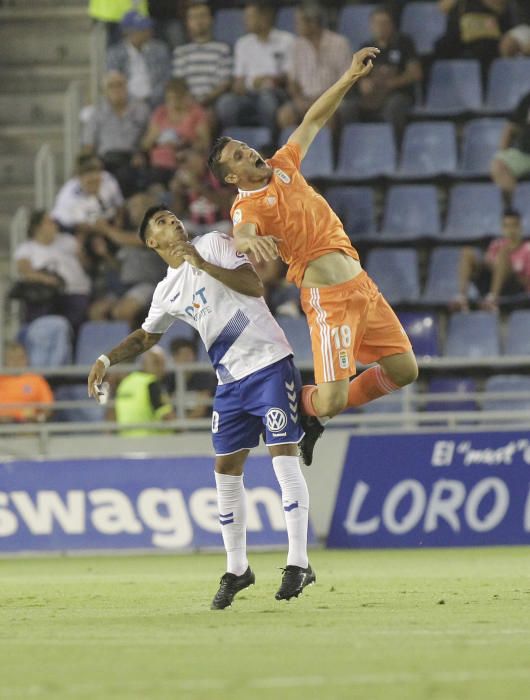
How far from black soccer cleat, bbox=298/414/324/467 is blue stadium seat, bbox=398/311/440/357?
7391 millimetres

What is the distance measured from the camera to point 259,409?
30.0ft

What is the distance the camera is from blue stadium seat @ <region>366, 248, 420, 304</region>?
17797mm

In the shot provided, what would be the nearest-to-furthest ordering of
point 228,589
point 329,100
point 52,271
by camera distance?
point 228,589 → point 329,100 → point 52,271

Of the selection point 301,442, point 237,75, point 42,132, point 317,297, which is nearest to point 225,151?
point 317,297

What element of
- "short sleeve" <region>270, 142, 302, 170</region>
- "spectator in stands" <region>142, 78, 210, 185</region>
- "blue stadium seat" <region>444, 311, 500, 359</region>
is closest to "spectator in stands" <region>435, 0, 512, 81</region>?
A: "spectator in stands" <region>142, 78, 210, 185</region>

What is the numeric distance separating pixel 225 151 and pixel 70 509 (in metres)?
7.03

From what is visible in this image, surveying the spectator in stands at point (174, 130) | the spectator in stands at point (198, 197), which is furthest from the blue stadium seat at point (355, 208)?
the spectator in stands at point (174, 130)

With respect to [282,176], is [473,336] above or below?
below

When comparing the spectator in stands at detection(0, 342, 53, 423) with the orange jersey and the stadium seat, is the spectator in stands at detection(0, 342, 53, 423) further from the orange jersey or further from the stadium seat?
the orange jersey

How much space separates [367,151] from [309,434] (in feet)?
34.0

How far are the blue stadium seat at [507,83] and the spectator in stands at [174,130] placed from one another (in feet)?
11.4

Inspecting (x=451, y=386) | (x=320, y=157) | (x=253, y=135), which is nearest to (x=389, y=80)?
(x=320, y=157)

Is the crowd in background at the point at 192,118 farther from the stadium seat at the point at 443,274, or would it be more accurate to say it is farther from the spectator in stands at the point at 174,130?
the stadium seat at the point at 443,274

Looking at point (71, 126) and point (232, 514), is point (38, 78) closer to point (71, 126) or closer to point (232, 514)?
point (71, 126)
